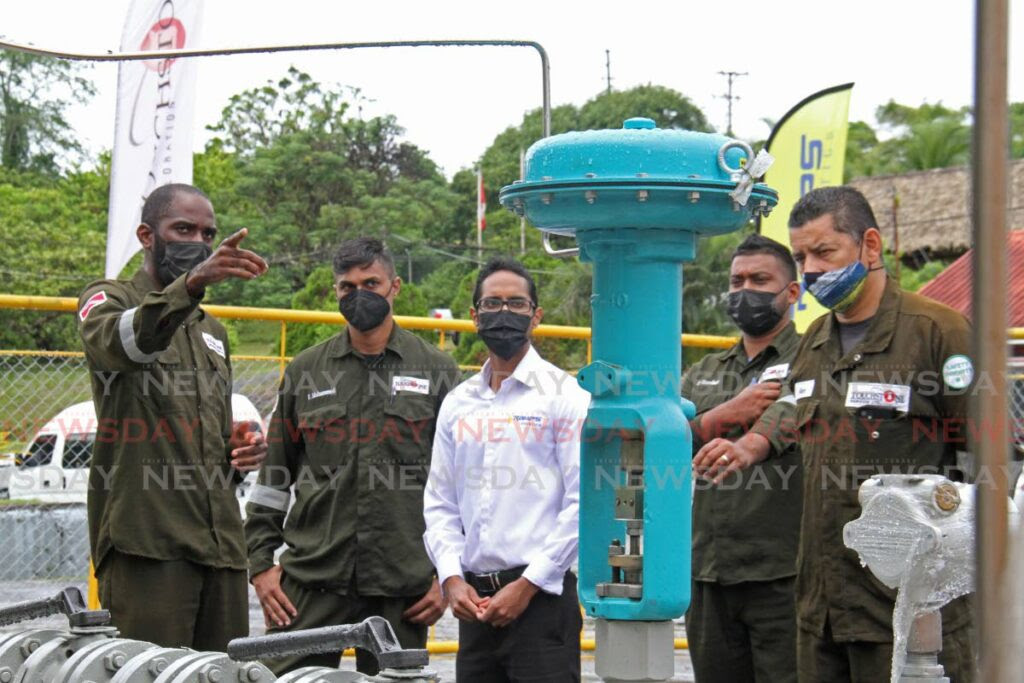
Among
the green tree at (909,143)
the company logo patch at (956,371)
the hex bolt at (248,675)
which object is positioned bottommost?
the hex bolt at (248,675)

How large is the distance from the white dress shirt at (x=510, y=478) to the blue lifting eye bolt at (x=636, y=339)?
5.54 ft

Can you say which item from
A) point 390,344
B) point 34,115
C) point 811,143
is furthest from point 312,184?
point 390,344

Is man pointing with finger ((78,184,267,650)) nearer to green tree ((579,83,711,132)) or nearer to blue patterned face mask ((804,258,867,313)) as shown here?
blue patterned face mask ((804,258,867,313))

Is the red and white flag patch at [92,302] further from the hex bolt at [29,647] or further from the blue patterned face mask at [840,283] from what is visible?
the blue patterned face mask at [840,283]

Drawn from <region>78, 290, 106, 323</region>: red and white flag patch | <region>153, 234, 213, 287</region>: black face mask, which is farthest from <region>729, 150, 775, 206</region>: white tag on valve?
<region>78, 290, 106, 323</region>: red and white flag patch

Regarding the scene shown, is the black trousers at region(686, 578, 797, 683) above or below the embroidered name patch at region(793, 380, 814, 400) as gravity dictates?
below

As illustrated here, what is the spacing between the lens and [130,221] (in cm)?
768

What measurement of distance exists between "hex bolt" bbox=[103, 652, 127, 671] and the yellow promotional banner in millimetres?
10688

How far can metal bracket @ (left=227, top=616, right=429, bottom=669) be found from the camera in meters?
2.58

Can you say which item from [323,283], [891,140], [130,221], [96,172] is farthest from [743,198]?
[891,140]

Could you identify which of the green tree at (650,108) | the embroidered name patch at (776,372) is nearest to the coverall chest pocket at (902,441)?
the embroidered name patch at (776,372)

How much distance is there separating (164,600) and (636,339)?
94.3 inches

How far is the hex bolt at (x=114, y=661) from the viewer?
2965mm

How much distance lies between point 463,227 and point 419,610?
1598 inches
